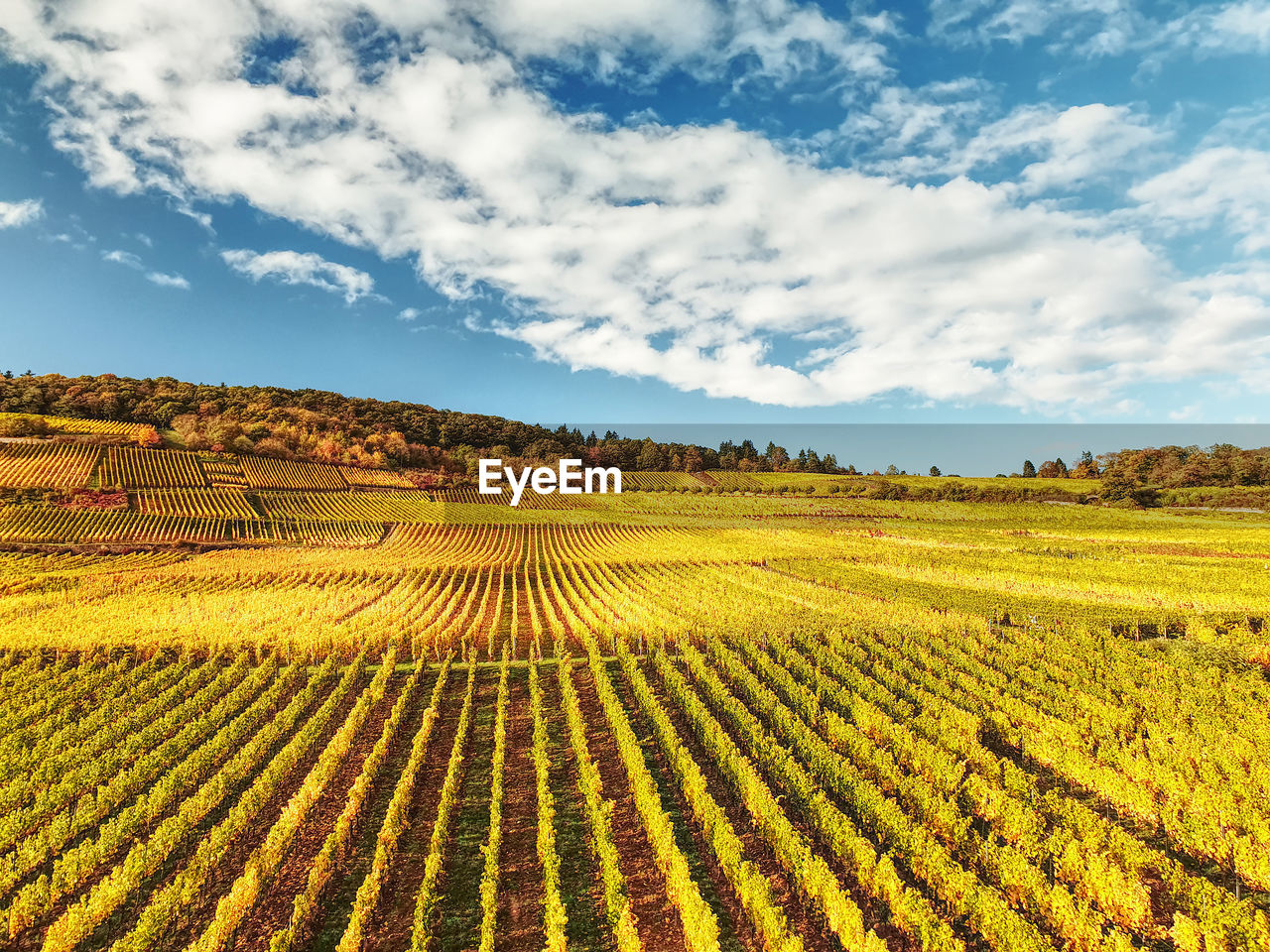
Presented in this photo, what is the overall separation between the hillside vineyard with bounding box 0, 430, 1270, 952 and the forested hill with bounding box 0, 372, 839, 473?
3340 inches

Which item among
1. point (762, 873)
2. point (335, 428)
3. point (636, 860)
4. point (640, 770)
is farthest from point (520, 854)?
point (335, 428)

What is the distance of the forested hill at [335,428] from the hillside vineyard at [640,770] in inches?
3340

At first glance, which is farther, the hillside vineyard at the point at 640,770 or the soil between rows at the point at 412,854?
the soil between rows at the point at 412,854

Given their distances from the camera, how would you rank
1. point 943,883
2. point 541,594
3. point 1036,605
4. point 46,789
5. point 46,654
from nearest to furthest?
1. point 943,883
2. point 46,789
3. point 46,654
4. point 1036,605
5. point 541,594

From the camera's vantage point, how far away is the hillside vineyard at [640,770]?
360 inches

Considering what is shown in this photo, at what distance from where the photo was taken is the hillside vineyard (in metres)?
9.16

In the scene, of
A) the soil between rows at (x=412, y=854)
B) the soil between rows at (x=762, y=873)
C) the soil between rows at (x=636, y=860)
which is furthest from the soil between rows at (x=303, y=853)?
the soil between rows at (x=762, y=873)

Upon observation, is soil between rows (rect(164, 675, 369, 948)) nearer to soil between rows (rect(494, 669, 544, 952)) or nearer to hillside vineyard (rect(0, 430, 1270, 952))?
hillside vineyard (rect(0, 430, 1270, 952))

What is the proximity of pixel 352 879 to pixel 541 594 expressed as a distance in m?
27.6

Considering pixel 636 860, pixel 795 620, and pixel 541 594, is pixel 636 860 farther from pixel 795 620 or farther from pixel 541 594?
pixel 541 594

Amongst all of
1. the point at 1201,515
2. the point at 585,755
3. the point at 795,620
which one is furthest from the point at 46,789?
the point at 1201,515

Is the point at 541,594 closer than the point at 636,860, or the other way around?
the point at 636,860

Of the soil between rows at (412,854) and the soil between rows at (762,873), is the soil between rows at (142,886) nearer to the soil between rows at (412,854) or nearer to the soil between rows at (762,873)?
the soil between rows at (412,854)

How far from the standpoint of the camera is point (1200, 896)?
8.64m
